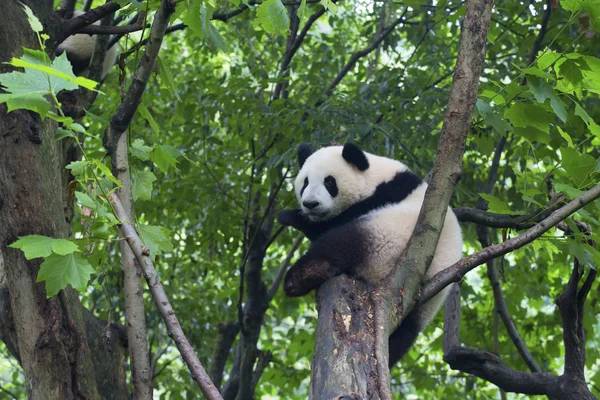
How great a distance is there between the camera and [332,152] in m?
4.86

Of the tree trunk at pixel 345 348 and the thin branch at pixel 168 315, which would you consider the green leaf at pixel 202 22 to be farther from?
the tree trunk at pixel 345 348

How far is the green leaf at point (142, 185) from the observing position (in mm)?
3246

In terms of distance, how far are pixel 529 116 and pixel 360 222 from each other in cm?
110

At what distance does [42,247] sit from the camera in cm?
245

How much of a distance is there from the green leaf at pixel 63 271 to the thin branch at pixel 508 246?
1.50m

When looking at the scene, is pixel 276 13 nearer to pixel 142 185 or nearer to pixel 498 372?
pixel 142 185

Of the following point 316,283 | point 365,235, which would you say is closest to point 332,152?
point 365,235

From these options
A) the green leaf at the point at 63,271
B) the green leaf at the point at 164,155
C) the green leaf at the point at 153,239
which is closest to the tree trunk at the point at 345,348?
the green leaf at the point at 153,239

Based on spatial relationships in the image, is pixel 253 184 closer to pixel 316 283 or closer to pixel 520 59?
pixel 520 59

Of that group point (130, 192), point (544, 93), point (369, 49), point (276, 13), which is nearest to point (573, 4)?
point (544, 93)

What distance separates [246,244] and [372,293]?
4172 mm

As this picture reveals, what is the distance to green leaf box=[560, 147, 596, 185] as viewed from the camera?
3240 millimetres

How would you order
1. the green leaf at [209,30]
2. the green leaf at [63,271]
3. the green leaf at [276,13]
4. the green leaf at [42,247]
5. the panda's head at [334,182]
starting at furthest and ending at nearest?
the panda's head at [334,182], the green leaf at [209,30], the green leaf at [276,13], the green leaf at [63,271], the green leaf at [42,247]

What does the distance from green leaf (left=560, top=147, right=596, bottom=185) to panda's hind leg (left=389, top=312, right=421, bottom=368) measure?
1287 millimetres
